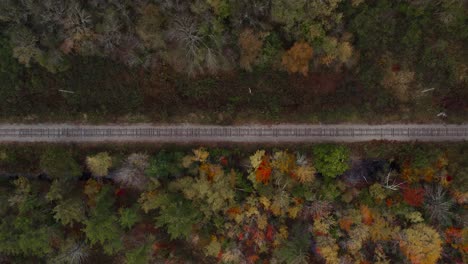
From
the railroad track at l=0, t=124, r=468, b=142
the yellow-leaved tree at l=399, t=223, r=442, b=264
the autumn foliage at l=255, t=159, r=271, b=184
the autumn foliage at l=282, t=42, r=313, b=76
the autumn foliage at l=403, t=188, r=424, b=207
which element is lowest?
the yellow-leaved tree at l=399, t=223, r=442, b=264

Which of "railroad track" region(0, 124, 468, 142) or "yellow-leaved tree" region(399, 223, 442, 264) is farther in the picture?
"railroad track" region(0, 124, 468, 142)

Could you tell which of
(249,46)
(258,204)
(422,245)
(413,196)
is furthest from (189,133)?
(422,245)

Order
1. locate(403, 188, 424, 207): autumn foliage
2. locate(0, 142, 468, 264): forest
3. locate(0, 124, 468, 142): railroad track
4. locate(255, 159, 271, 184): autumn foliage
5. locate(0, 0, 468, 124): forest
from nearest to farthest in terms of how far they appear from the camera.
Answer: locate(0, 0, 468, 124): forest → locate(0, 142, 468, 264): forest → locate(403, 188, 424, 207): autumn foliage → locate(255, 159, 271, 184): autumn foliage → locate(0, 124, 468, 142): railroad track

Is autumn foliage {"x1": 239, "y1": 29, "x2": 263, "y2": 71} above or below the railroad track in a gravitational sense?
above

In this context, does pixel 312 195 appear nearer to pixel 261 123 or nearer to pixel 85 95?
pixel 261 123

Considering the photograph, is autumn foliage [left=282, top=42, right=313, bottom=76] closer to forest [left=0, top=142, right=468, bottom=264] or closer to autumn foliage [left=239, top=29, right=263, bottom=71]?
autumn foliage [left=239, top=29, right=263, bottom=71]

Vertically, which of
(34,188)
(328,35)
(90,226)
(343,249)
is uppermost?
(328,35)

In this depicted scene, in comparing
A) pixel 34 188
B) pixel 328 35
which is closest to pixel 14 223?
pixel 34 188

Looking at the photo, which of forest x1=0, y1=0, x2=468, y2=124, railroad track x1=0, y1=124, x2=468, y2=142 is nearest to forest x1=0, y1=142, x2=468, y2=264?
railroad track x1=0, y1=124, x2=468, y2=142
